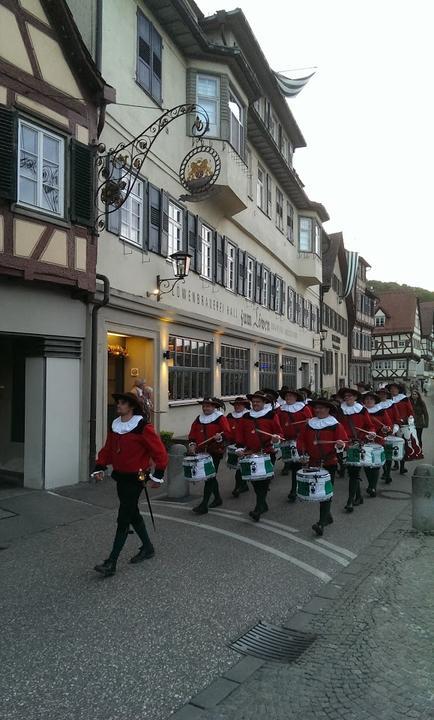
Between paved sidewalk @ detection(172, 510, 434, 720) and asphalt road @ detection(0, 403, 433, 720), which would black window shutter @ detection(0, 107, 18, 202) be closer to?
asphalt road @ detection(0, 403, 433, 720)

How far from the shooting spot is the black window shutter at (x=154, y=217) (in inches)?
526

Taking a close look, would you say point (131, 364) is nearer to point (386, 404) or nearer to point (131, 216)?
point (131, 216)

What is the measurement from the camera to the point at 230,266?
19422 mm

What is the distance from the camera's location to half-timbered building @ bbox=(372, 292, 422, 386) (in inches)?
2741

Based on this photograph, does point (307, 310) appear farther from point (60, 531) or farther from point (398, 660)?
point (398, 660)

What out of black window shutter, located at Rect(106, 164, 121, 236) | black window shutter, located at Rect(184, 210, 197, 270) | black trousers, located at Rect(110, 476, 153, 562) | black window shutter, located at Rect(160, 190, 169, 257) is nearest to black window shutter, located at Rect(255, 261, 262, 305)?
black window shutter, located at Rect(184, 210, 197, 270)

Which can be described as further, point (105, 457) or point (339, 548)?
point (339, 548)

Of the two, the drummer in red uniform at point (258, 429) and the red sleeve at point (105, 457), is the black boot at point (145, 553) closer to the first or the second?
the red sleeve at point (105, 457)

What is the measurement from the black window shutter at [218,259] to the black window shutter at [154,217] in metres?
4.17

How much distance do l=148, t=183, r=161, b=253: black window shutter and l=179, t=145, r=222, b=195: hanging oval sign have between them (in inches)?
31.2

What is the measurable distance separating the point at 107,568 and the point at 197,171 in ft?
34.8

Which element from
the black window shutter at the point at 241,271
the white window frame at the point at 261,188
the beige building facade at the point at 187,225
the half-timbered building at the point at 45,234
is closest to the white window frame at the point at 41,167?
the half-timbered building at the point at 45,234

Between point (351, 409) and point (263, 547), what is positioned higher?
point (351, 409)

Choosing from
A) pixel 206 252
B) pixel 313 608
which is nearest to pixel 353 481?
pixel 313 608
